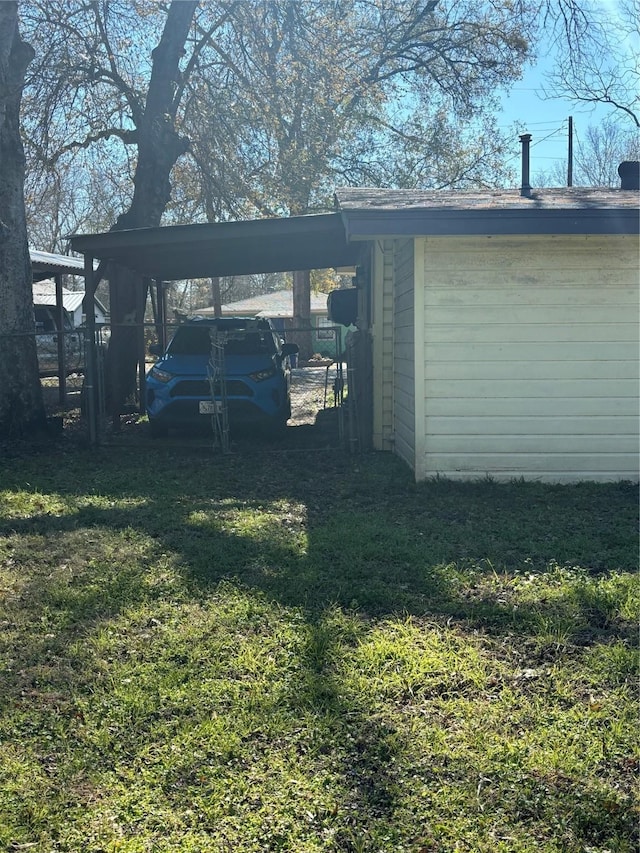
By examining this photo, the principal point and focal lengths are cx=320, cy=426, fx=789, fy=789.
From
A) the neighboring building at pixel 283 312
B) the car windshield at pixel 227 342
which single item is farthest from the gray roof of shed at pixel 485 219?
the neighboring building at pixel 283 312

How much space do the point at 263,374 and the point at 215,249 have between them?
187cm

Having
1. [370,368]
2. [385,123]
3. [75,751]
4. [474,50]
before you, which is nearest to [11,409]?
[370,368]

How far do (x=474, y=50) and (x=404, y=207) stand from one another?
1378cm

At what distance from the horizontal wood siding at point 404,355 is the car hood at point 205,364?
186 centimetres

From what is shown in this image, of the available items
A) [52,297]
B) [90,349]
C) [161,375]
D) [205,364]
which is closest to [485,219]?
[205,364]

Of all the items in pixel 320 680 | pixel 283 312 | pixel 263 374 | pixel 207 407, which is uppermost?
pixel 283 312

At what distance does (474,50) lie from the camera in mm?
18781

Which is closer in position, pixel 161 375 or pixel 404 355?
pixel 404 355

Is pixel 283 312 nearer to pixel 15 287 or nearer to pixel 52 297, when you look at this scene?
pixel 52 297

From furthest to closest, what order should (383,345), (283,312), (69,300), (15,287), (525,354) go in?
(283,312) < (69,300) < (15,287) < (383,345) < (525,354)

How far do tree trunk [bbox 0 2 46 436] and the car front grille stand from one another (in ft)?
6.50

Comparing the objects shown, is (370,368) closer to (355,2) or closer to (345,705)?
(345,705)

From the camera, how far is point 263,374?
10492 mm

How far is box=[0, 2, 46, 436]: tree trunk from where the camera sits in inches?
403
